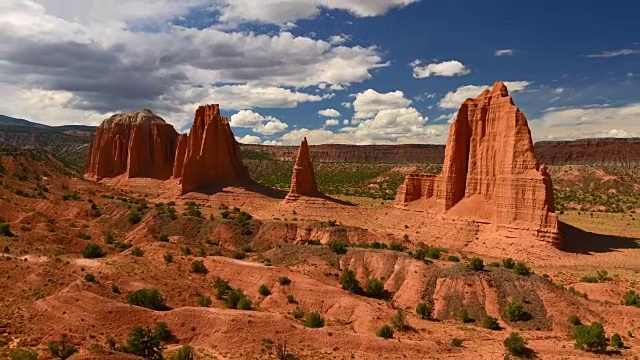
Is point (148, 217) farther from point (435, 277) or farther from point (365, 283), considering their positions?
point (435, 277)

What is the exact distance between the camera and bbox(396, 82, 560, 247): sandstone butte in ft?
160

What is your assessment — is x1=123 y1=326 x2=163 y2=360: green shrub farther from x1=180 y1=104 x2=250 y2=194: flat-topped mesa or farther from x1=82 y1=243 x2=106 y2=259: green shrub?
x1=180 y1=104 x2=250 y2=194: flat-topped mesa

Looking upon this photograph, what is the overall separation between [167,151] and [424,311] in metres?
82.1

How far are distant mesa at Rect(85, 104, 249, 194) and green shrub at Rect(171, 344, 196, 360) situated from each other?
5817 cm

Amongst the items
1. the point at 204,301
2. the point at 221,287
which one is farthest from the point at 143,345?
the point at 221,287

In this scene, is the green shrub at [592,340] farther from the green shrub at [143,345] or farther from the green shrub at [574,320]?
the green shrub at [143,345]

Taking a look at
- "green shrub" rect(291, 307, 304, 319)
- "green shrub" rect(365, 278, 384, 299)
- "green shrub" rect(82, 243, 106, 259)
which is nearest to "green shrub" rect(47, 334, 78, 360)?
"green shrub" rect(291, 307, 304, 319)

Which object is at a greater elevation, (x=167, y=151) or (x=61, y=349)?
(x=167, y=151)

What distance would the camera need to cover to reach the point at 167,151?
4058 inches

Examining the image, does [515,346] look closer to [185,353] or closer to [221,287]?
[185,353]

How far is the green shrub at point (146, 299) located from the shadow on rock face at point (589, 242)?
38.8 meters

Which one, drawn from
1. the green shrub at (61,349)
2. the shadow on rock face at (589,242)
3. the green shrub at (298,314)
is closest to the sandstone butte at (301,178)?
the shadow on rock face at (589,242)

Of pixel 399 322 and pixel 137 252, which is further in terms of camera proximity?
pixel 137 252

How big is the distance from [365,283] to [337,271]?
2.73 meters
